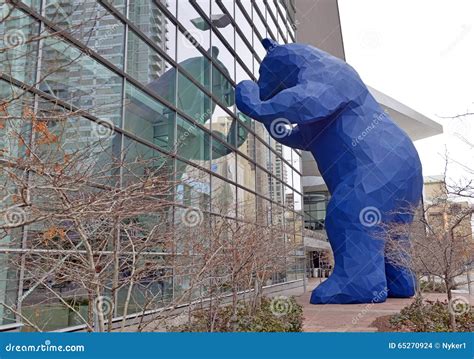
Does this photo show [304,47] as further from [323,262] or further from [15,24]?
[323,262]

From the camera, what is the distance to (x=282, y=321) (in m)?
7.31

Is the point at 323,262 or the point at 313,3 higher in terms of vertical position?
the point at 313,3

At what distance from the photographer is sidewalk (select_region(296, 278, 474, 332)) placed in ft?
27.6

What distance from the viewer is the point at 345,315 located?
9891 mm

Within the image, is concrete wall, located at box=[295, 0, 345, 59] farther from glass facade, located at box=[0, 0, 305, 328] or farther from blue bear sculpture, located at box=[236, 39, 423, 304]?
blue bear sculpture, located at box=[236, 39, 423, 304]

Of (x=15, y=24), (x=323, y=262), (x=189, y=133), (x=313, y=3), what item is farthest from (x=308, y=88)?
(x=323, y=262)

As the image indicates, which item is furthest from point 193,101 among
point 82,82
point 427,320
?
point 427,320

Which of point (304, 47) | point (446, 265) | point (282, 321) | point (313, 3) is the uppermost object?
point (313, 3)

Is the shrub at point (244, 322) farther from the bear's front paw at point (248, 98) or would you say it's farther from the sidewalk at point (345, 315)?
the bear's front paw at point (248, 98)

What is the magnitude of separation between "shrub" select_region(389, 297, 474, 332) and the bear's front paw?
18.9 ft

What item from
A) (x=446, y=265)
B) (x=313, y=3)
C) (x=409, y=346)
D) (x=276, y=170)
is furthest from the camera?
(x=313, y=3)

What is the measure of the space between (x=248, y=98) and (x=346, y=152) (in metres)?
2.91

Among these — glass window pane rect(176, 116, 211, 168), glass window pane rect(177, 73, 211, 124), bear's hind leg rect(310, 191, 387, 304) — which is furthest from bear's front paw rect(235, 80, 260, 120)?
bear's hind leg rect(310, 191, 387, 304)

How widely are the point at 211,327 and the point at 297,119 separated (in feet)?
22.3
